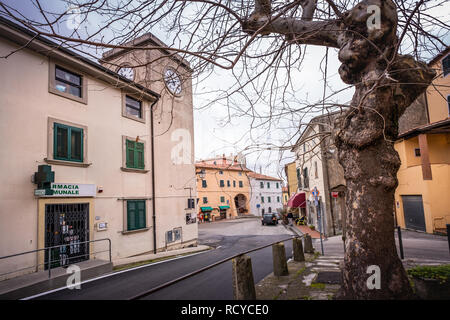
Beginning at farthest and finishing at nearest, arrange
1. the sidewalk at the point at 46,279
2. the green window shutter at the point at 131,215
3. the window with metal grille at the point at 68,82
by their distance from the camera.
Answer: the green window shutter at the point at 131,215 < the window with metal grille at the point at 68,82 < the sidewalk at the point at 46,279

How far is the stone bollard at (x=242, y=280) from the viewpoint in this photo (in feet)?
13.6

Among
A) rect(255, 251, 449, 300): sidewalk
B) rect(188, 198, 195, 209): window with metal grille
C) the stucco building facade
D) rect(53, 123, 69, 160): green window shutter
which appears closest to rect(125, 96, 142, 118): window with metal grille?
the stucco building facade

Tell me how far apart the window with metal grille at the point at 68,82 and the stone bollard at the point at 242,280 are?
939cm

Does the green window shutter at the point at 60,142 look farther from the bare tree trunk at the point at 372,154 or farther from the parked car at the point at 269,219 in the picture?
the parked car at the point at 269,219

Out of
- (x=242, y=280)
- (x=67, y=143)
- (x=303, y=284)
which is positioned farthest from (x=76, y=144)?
(x=303, y=284)

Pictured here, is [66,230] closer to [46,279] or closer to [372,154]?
[46,279]

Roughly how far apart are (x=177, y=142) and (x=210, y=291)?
11.0 m

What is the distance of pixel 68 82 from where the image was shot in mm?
10000

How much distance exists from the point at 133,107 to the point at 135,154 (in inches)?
96.7

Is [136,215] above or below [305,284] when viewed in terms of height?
above
